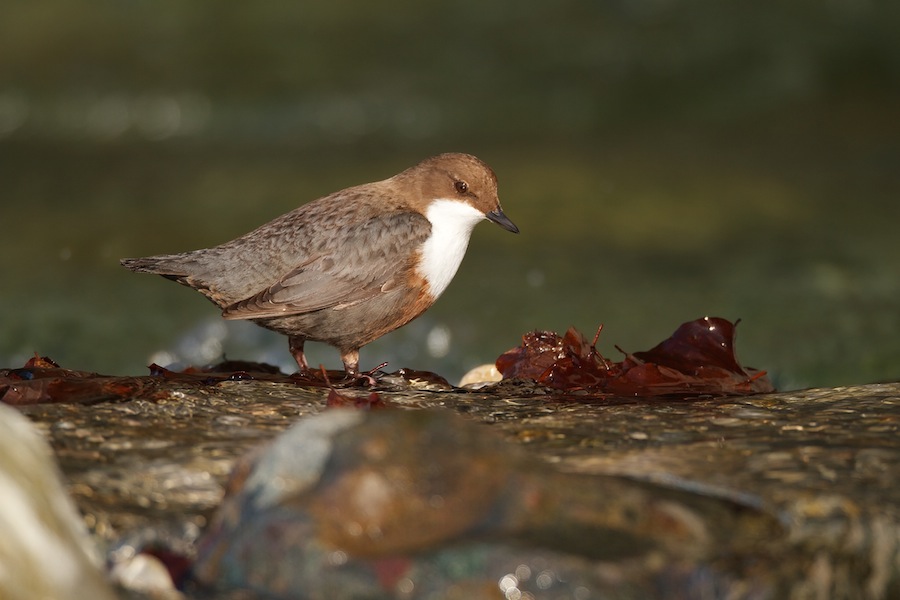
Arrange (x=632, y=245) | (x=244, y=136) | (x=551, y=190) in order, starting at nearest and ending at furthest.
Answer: (x=632, y=245)
(x=551, y=190)
(x=244, y=136)

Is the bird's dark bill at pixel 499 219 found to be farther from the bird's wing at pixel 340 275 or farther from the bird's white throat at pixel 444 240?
the bird's wing at pixel 340 275

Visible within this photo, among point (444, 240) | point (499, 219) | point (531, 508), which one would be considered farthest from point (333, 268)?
point (531, 508)

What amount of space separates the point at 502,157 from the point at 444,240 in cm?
613

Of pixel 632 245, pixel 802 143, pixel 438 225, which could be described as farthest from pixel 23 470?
pixel 802 143

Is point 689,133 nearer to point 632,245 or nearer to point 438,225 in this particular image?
point 632,245

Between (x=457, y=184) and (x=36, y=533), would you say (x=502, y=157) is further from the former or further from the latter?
(x=36, y=533)

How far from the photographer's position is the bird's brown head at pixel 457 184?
5.26 metres

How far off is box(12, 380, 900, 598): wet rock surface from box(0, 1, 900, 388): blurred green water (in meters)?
4.01

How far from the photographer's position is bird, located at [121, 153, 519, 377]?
4902 millimetres

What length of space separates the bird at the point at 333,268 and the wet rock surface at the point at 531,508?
1.62m

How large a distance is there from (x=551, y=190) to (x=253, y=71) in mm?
4637

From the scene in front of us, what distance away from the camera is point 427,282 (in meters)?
5.06

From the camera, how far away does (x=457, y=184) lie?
5289 mm

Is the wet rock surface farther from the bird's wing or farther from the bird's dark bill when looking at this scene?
the bird's dark bill
